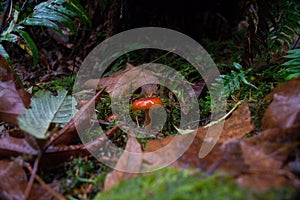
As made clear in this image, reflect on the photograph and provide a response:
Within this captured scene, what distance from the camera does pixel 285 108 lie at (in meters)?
1.25

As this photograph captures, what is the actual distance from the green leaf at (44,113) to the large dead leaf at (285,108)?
0.98 metres

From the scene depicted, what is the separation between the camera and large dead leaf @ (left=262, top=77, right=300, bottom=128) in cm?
119

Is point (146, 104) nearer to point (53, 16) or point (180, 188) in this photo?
point (180, 188)

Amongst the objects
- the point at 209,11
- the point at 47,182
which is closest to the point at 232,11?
the point at 209,11

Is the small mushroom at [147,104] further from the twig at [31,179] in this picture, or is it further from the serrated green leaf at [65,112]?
the twig at [31,179]

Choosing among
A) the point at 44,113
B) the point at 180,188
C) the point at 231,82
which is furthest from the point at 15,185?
the point at 231,82

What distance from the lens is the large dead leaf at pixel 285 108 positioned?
3.90ft

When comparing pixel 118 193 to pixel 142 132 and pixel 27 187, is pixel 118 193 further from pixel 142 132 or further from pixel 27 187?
pixel 142 132

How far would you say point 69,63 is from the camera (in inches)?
121

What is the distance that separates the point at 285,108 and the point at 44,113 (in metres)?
1.16

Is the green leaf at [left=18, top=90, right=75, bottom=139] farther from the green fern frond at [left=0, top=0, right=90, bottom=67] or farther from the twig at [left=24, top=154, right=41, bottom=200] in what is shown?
the green fern frond at [left=0, top=0, right=90, bottom=67]

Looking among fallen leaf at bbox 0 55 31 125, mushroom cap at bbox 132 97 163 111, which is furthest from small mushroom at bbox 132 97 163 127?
fallen leaf at bbox 0 55 31 125

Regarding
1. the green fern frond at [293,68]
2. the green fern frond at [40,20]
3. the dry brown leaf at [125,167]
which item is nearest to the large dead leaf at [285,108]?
the green fern frond at [293,68]

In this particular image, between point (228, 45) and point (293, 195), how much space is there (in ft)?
8.00
